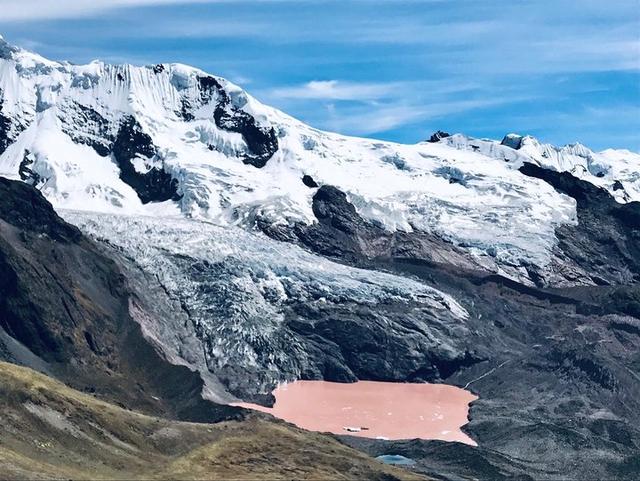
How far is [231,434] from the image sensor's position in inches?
7052

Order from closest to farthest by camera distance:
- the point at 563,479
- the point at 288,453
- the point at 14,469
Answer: the point at 14,469, the point at 288,453, the point at 563,479

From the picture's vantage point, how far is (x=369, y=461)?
17575cm

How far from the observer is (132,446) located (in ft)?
538

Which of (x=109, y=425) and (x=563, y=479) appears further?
(x=563, y=479)

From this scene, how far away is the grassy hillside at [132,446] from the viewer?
153625 millimetres

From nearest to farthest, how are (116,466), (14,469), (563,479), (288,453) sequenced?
(14,469) → (116,466) → (288,453) → (563,479)

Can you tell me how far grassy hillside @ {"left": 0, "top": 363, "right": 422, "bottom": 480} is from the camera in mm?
153625

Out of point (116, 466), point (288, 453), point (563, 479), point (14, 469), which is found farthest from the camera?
point (563, 479)

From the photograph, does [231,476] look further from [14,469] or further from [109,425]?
[14,469]

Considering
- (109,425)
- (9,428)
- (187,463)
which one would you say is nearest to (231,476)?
(187,463)

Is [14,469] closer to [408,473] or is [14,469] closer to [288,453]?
[288,453]

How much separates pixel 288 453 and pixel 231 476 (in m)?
13.4

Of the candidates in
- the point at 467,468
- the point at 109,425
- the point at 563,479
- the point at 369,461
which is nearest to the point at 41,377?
the point at 109,425

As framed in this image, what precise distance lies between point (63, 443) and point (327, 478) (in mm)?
32129
